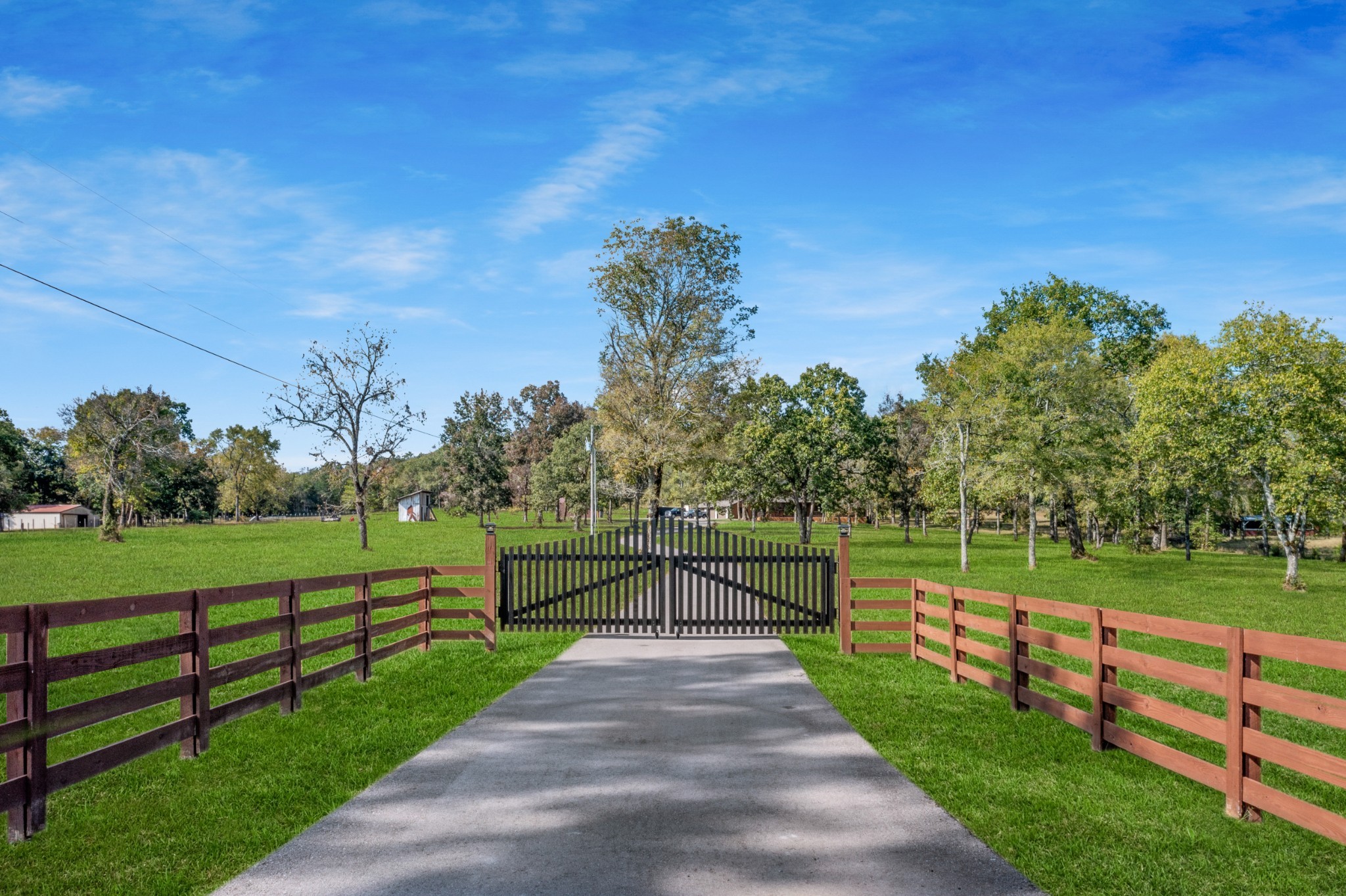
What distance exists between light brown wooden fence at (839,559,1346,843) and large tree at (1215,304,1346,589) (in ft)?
74.4

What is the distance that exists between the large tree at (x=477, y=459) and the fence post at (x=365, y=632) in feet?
201

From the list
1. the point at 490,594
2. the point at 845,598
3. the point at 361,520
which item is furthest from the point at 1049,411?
the point at 361,520

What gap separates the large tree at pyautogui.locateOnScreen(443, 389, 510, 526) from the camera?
229 feet

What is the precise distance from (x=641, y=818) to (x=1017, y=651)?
476 centimetres

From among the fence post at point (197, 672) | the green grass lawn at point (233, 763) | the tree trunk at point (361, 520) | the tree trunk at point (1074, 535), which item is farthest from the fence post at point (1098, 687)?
the tree trunk at point (361, 520)

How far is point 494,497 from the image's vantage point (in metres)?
70.9

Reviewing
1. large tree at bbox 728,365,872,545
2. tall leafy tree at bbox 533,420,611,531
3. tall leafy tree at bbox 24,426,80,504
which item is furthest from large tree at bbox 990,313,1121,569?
tall leafy tree at bbox 24,426,80,504

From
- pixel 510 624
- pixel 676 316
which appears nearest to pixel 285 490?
pixel 676 316

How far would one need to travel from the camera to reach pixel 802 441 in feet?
147

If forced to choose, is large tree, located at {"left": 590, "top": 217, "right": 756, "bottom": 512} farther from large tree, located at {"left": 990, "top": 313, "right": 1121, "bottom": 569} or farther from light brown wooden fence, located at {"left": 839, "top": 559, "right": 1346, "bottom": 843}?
light brown wooden fence, located at {"left": 839, "top": 559, "right": 1346, "bottom": 843}

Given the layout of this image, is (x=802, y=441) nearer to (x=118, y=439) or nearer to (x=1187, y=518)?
(x=1187, y=518)

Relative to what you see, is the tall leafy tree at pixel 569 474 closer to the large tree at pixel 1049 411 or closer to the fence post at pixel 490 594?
the large tree at pixel 1049 411

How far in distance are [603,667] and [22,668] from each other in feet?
21.2

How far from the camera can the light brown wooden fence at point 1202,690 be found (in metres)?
4.73
